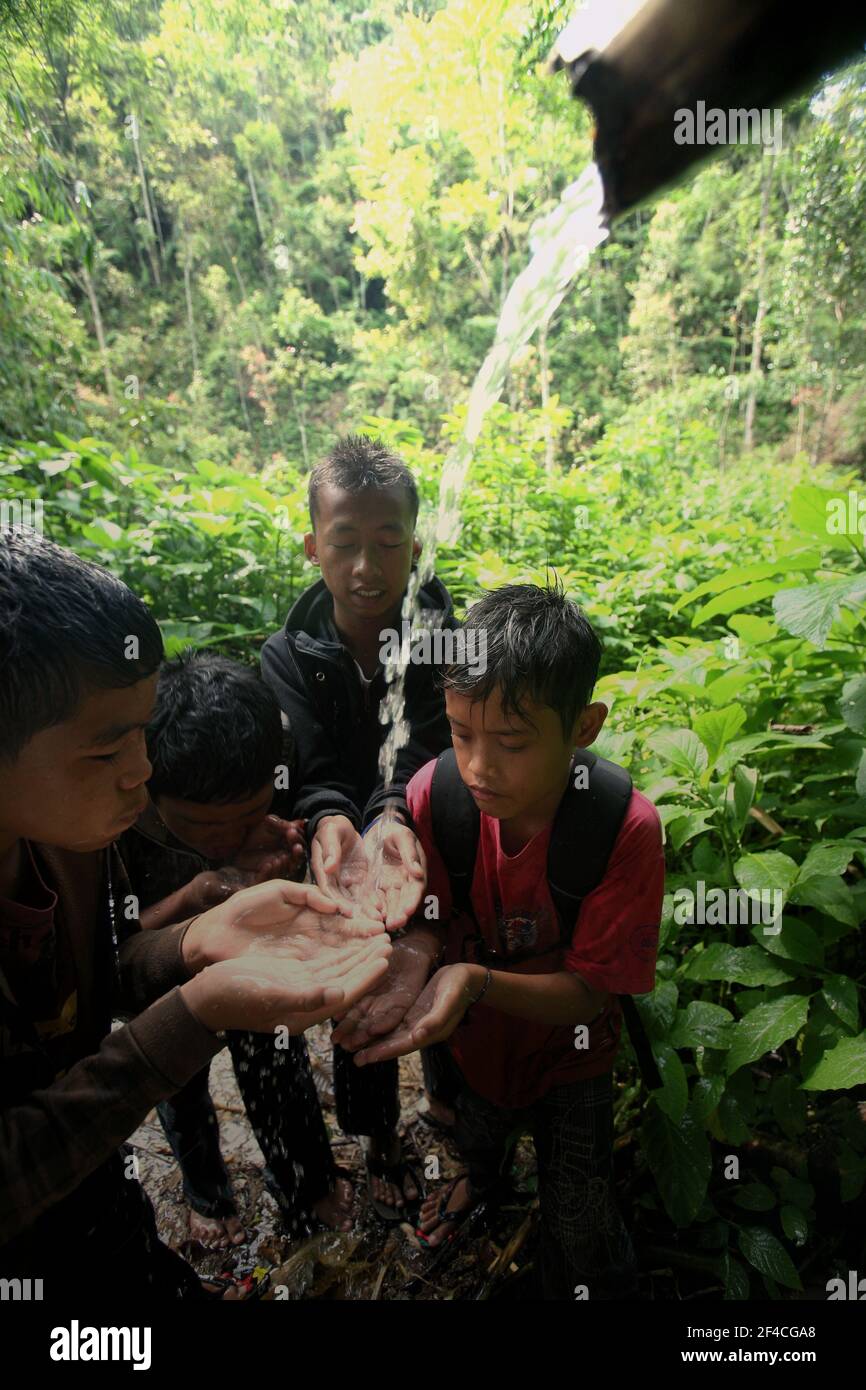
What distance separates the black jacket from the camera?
1817mm

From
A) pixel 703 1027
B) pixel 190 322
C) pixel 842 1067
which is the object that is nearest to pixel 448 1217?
pixel 703 1027

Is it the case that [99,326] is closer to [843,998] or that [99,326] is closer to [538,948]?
[538,948]

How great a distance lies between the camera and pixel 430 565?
2061 millimetres

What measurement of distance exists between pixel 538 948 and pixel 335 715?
81cm

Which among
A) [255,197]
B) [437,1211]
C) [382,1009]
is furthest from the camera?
[255,197]

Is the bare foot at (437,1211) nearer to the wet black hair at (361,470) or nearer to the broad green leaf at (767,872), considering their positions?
the broad green leaf at (767,872)

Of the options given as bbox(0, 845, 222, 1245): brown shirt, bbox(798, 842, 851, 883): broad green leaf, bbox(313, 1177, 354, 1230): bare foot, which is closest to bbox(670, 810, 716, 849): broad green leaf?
bbox(798, 842, 851, 883): broad green leaf

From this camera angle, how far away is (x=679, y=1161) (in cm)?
146

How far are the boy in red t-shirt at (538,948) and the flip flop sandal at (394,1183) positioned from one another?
0.45m

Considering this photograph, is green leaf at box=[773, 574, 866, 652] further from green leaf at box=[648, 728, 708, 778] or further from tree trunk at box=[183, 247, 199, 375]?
tree trunk at box=[183, 247, 199, 375]

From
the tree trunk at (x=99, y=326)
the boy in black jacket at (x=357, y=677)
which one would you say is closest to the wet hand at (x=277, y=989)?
the boy in black jacket at (x=357, y=677)

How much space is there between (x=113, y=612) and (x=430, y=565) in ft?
3.65

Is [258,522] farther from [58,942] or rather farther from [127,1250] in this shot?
[127,1250]

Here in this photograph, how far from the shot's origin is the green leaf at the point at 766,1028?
1372 mm
